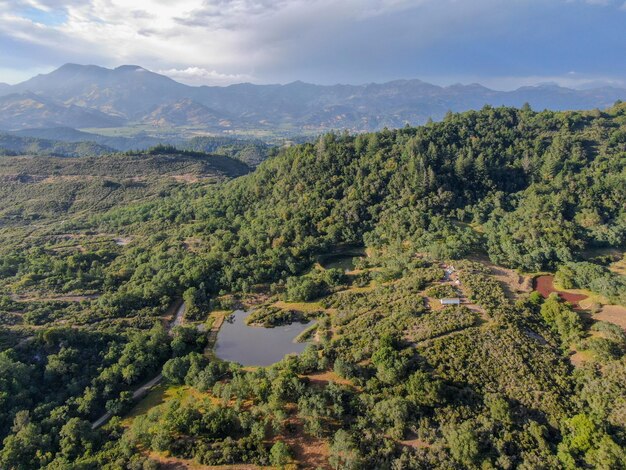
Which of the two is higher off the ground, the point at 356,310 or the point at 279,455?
the point at 356,310

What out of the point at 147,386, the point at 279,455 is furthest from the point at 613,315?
the point at 147,386

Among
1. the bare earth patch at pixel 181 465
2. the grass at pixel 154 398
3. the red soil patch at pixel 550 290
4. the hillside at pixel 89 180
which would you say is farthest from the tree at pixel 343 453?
the hillside at pixel 89 180

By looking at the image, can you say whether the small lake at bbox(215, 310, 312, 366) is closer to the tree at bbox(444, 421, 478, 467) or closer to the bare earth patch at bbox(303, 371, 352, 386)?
the bare earth patch at bbox(303, 371, 352, 386)

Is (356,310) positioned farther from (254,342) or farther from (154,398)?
(154,398)

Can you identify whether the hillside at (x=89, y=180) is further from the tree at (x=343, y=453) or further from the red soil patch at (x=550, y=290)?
the red soil patch at (x=550, y=290)

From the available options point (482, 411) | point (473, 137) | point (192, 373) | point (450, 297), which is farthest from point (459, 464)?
point (473, 137)

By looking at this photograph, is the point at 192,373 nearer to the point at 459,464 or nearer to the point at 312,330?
the point at 312,330
